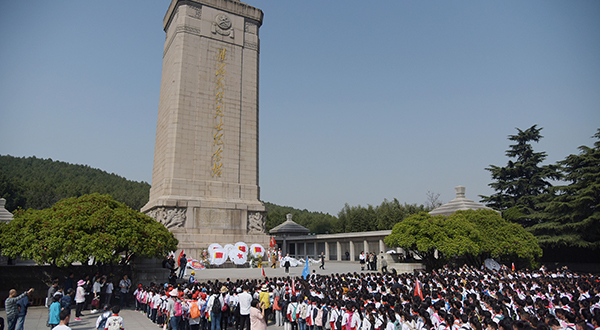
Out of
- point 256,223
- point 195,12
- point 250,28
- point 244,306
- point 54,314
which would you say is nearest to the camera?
point 54,314

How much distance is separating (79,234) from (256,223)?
17.2m

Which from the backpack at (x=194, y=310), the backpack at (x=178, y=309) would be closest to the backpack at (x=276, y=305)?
the backpack at (x=194, y=310)

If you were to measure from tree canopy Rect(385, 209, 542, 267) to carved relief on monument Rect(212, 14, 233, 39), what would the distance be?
72.3 feet

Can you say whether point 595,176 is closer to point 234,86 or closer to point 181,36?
point 234,86

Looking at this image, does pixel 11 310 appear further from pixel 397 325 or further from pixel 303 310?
pixel 397 325

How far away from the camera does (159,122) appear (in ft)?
113

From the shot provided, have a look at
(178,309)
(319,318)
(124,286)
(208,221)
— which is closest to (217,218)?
(208,221)

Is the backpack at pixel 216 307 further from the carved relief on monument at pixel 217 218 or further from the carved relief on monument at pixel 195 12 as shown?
the carved relief on monument at pixel 195 12

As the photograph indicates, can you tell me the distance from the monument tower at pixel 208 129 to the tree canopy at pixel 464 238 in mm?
12389

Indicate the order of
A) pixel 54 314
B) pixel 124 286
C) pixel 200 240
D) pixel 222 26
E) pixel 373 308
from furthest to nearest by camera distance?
1. pixel 222 26
2. pixel 200 240
3. pixel 124 286
4. pixel 54 314
5. pixel 373 308

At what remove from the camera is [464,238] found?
2178 cm

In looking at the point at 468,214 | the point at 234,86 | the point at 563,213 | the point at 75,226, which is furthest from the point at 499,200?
the point at 75,226

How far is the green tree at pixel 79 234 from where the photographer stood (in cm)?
1430

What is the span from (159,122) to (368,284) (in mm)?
26908
